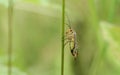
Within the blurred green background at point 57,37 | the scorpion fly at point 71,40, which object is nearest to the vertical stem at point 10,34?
the blurred green background at point 57,37

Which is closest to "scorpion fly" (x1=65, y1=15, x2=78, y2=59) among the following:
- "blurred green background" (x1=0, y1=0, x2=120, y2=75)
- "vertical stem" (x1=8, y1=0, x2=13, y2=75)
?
"blurred green background" (x1=0, y1=0, x2=120, y2=75)

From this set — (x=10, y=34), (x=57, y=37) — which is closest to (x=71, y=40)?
(x=57, y=37)

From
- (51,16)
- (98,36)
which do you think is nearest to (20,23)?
(51,16)

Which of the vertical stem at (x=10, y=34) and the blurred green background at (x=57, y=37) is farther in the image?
the vertical stem at (x=10, y=34)

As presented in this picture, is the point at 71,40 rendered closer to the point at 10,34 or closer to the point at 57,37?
the point at 57,37

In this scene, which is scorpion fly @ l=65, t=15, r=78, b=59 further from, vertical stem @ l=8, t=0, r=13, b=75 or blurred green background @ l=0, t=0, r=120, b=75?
vertical stem @ l=8, t=0, r=13, b=75

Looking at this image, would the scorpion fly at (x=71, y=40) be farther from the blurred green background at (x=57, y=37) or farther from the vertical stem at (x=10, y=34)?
the vertical stem at (x=10, y=34)

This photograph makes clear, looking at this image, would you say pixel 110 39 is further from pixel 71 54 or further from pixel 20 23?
pixel 20 23

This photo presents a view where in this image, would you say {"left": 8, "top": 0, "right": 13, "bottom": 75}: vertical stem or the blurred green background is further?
{"left": 8, "top": 0, "right": 13, "bottom": 75}: vertical stem

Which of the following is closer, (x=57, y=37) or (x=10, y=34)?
(x=57, y=37)
